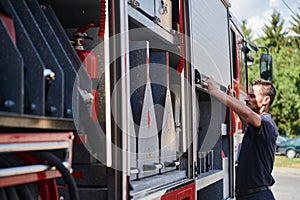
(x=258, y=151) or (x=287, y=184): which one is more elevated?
(x=258, y=151)

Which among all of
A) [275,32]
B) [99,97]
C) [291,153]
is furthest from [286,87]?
[99,97]

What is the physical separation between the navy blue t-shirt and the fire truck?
1.41ft

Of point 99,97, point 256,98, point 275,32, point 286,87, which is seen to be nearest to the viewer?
point 99,97

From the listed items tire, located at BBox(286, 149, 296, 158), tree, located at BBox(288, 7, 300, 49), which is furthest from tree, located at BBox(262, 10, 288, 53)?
tire, located at BBox(286, 149, 296, 158)

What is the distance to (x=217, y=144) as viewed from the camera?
5.64 m

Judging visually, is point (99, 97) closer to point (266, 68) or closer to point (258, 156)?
point (258, 156)

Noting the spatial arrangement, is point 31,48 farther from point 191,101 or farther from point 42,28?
point 191,101

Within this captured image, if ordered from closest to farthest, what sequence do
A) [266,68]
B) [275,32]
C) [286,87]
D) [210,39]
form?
[210,39], [266,68], [286,87], [275,32]

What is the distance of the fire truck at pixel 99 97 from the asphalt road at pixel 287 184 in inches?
298

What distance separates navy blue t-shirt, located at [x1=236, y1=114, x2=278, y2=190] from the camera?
4156 mm

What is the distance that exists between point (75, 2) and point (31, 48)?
0.98 m

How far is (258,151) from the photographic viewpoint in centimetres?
422

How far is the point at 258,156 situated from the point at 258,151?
42 millimetres

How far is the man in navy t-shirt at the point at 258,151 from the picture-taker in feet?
13.6
